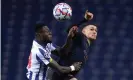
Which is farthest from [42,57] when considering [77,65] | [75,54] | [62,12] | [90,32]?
[90,32]

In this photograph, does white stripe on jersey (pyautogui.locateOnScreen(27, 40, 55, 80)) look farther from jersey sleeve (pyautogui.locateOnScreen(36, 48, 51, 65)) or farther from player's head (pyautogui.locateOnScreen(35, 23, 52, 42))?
player's head (pyautogui.locateOnScreen(35, 23, 52, 42))

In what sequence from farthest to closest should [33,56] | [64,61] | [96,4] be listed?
[96,4], [64,61], [33,56]

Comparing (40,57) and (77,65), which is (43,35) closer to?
(40,57)

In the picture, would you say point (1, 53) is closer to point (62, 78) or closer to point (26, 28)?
point (26, 28)

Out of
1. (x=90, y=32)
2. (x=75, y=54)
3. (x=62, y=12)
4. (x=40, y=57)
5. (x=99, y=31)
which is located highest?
(x=62, y=12)

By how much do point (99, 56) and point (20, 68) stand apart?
1485mm

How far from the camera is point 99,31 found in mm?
12695

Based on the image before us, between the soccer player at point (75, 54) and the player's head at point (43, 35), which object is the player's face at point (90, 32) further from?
the player's head at point (43, 35)

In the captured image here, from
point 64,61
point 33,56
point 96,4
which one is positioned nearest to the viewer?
point 33,56

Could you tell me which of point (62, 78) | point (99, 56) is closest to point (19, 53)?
point (99, 56)

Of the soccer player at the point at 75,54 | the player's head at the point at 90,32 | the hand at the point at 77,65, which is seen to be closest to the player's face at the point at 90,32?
the player's head at the point at 90,32

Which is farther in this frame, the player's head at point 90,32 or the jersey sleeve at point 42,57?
the player's head at point 90,32

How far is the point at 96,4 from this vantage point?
12.6m

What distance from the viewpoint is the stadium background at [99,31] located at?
498 inches
